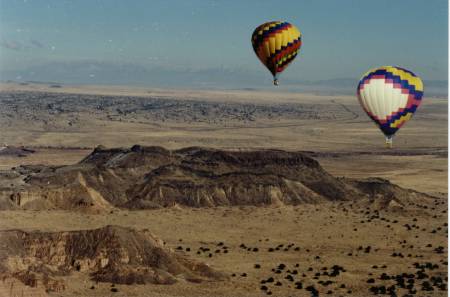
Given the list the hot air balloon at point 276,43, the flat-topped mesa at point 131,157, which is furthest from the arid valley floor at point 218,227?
the hot air balloon at point 276,43

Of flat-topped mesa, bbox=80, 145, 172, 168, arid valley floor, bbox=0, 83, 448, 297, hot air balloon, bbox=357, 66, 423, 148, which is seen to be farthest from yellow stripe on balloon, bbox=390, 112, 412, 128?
flat-topped mesa, bbox=80, 145, 172, 168

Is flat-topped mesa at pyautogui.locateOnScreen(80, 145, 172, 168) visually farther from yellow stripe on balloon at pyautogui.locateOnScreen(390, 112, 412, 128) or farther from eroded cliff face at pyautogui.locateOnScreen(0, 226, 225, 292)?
yellow stripe on balloon at pyautogui.locateOnScreen(390, 112, 412, 128)

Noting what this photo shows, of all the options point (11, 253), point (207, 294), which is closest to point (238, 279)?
point (207, 294)

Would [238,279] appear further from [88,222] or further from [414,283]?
[88,222]

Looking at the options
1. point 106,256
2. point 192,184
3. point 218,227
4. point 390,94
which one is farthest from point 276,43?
point 106,256

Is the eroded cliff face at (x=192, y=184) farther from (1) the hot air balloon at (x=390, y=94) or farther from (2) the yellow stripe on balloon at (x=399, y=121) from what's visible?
(1) the hot air balloon at (x=390, y=94)
